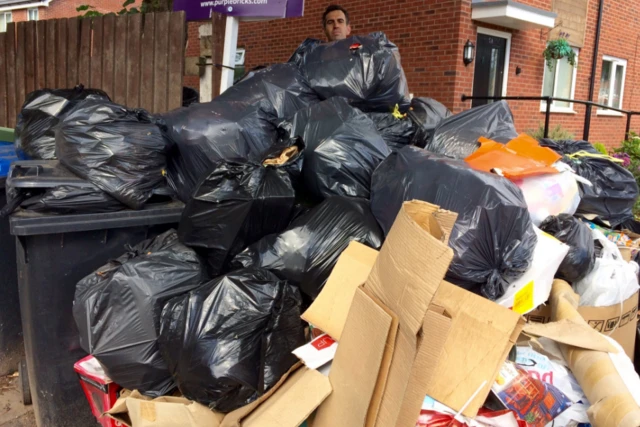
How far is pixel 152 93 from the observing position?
13.0 feet

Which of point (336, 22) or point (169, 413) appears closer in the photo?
point (169, 413)

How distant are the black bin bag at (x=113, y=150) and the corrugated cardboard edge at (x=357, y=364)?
1259 mm

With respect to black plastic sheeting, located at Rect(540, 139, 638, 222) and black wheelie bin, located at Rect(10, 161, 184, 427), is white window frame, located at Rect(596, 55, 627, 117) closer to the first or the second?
black plastic sheeting, located at Rect(540, 139, 638, 222)

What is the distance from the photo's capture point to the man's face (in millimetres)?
4250

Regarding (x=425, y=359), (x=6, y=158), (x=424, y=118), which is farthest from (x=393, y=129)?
(x=6, y=158)

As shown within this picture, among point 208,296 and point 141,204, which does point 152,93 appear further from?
point 208,296

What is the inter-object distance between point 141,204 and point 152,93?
1.78m

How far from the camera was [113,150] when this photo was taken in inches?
94.4

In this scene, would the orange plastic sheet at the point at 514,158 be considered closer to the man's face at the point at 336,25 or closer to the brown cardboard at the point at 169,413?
the brown cardboard at the point at 169,413

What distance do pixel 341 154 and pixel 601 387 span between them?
147cm

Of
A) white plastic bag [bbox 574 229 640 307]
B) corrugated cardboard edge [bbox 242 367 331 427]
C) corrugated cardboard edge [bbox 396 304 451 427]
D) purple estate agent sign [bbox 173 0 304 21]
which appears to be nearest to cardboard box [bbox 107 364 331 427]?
corrugated cardboard edge [bbox 242 367 331 427]

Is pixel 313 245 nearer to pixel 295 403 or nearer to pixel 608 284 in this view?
pixel 295 403

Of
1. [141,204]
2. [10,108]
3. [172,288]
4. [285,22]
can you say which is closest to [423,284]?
[172,288]

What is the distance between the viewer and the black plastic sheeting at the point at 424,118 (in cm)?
323
